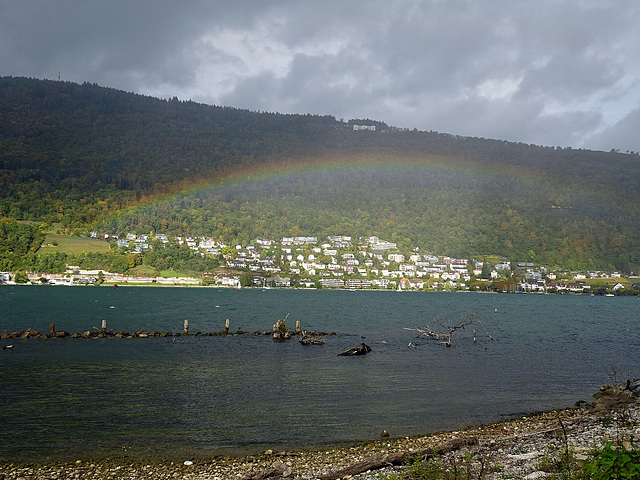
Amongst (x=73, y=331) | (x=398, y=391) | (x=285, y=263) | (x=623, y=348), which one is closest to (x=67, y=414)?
(x=398, y=391)

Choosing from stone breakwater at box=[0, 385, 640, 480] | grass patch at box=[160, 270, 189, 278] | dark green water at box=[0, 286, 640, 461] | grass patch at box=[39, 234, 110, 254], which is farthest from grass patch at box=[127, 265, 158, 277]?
stone breakwater at box=[0, 385, 640, 480]

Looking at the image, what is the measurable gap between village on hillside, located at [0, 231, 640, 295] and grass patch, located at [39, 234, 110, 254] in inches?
220

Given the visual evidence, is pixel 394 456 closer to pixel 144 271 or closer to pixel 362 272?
pixel 144 271

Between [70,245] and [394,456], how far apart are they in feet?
513

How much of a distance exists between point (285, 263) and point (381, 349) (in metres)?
148

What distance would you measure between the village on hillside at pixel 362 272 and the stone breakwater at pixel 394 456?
138 meters

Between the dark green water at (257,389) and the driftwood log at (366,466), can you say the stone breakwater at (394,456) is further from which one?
the dark green water at (257,389)

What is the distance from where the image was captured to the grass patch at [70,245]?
14175cm

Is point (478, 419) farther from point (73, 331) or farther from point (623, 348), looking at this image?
point (73, 331)

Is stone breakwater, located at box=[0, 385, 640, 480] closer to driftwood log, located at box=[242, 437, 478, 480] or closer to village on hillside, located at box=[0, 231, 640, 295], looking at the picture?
driftwood log, located at box=[242, 437, 478, 480]

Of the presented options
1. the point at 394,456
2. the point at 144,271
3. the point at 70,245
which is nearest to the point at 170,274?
the point at 144,271

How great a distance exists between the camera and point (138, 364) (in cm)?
2702

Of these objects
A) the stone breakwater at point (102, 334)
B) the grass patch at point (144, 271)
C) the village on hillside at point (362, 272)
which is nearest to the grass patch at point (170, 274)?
the village on hillside at point (362, 272)

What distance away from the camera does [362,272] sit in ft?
592
